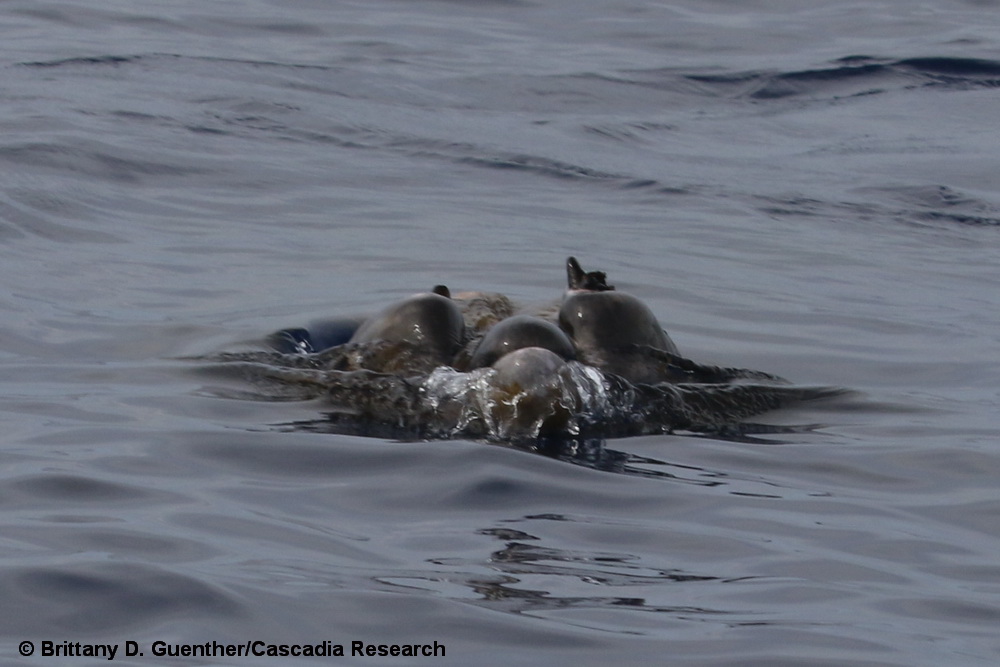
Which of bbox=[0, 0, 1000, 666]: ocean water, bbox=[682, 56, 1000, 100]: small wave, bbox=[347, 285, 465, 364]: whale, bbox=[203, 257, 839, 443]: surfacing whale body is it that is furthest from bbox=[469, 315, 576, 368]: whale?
bbox=[682, 56, 1000, 100]: small wave

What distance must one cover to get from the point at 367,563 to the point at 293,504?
73 centimetres

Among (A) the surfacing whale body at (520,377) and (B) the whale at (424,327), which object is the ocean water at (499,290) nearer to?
(A) the surfacing whale body at (520,377)

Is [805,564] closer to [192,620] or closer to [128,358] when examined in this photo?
[192,620]

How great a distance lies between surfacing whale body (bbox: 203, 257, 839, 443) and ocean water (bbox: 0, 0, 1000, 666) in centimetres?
25

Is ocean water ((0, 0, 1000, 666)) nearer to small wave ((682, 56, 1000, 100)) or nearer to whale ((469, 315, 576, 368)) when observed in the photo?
small wave ((682, 56, 1000, 100))

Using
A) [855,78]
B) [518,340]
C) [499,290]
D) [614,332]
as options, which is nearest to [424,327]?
[518,340]

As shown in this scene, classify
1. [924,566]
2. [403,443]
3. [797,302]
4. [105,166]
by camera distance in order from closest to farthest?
[924,566] → [403,443] → [797,302] → [105,166]

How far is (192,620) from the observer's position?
404 cm

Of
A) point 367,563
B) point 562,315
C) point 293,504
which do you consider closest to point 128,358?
point 562,315

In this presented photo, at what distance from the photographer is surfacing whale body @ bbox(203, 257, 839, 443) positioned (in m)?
6.36

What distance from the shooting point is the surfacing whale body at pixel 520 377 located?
20.9 ft

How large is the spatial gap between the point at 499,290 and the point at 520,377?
376 centimetres

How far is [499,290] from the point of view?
10.1 m

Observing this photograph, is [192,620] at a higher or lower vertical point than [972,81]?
lower
